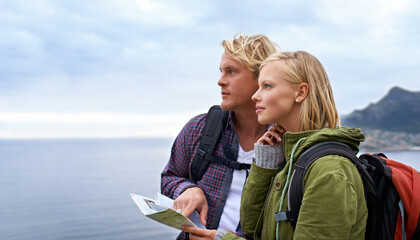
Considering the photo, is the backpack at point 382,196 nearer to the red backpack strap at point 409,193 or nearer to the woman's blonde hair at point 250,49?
the red backpack strap at point 409,193

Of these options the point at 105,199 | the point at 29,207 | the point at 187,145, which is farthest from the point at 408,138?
the point at 187,145

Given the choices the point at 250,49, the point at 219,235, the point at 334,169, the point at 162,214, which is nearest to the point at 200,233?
the point at 219,235

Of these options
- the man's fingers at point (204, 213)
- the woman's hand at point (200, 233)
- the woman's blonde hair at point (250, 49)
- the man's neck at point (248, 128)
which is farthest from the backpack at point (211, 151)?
the woman's hand at point (200, 233)

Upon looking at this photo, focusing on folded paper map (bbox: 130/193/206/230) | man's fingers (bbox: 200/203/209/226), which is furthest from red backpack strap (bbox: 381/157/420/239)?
man's fingers (bbox: 200/203/209/226)

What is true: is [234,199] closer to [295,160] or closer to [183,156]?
[183,156]

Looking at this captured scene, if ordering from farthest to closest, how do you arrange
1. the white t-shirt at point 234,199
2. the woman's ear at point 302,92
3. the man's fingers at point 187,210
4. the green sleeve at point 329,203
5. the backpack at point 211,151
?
the backpack at point 211,151, the white t-shirt at point 234,199, the man's fingers at point 187,210, the woman's ear at point 302,92, the green sleeve at point 329,203

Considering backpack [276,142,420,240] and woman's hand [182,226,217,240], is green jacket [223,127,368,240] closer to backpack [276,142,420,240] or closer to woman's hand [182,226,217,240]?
backpack [276,142,420,240]

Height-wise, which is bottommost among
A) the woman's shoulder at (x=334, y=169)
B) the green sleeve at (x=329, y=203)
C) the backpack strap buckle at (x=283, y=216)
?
the backpack strap buckle at (x=283, y=216)

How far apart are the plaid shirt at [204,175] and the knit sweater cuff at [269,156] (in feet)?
2.08

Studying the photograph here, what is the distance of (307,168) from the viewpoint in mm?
1723

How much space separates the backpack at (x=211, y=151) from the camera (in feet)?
9.12

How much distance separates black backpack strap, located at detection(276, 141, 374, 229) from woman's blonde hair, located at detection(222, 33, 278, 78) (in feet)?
3.56

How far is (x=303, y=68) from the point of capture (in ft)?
6.68

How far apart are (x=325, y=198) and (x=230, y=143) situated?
131 centimetres
